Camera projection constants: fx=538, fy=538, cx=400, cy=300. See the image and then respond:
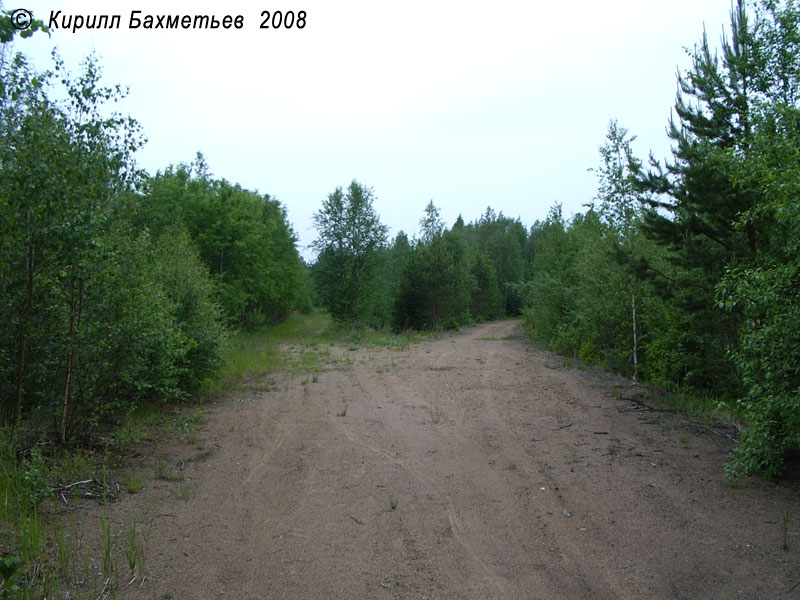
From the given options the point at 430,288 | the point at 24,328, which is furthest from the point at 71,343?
the point at 430,288

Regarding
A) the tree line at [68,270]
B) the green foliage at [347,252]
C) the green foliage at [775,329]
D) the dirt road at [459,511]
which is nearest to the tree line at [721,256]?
the green foliage at [775,329]

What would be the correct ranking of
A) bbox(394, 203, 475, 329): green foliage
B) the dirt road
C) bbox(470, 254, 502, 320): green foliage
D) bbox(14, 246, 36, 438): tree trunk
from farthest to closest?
bbox(470, 254, 502, 320): green foliage, bbox(394, 203, 475, 329): green foliage, bbox(14, 246, 36, 438): tree trunk, the dirt road

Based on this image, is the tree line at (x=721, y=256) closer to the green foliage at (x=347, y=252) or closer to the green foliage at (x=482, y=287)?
the green foliage at (x=347, y=252)

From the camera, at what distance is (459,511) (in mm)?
5422

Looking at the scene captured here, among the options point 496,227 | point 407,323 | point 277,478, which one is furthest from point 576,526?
point 496,227

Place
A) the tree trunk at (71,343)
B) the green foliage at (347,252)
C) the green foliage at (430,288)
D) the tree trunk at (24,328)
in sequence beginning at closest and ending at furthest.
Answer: the tree trunk at (24,328) → the tree trunk at (71,343) → the green foliage at (347,252) → the green foliage at (430,288)

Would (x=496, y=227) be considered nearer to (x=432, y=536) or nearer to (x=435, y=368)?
(x=435, y=368)

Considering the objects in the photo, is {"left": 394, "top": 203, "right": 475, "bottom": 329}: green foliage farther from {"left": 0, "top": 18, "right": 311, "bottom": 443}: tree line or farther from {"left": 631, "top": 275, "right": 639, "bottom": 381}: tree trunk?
{"left": 0, "top": 18, "right": 311, "bottom": 443}: tree line

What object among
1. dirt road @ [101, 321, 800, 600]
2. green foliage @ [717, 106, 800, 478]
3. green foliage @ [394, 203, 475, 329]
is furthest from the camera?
green foliage @ [394, 203, 475, 329]

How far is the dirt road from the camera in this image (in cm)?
409

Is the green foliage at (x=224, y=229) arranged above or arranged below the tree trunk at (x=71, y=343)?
above

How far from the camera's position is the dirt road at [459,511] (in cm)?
409

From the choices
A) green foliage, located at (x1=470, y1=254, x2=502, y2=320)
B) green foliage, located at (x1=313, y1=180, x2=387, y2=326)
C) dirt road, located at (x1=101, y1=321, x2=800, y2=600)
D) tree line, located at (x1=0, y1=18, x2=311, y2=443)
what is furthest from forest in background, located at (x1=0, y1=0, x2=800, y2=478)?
green foliage, located at (x1=470, y1=254, x2=502, y2=320)

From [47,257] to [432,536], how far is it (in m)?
5.00
